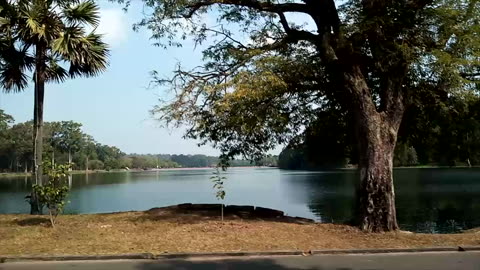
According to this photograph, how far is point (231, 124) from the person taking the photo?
1179cm

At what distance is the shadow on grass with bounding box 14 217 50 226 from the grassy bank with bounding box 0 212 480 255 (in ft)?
0.06

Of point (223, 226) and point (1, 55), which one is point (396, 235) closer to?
point (223, 226)

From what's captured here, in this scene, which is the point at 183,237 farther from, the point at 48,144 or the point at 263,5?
the point at 48,144

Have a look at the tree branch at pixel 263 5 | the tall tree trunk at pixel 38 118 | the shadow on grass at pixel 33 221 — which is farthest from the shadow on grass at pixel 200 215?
the tree branch at pixel 263 5

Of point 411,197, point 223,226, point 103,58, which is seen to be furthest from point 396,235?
point 411,197

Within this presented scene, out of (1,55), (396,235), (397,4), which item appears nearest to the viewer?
(396,235)

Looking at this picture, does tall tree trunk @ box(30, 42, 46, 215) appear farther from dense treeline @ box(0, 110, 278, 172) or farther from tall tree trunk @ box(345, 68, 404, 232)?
dense treeline @ box(0, 110, 278, 172)

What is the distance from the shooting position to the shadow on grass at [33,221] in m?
11.5

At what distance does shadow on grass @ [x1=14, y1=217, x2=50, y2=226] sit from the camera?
37.7 feet

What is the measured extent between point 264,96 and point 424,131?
7734 millimetres

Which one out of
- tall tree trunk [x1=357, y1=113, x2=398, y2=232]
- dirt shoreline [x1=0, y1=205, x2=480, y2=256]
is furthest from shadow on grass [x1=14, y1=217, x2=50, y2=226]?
tall tree trunk [x1=357, y1=113, x2=398, y2=232]

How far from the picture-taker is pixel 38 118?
46.6ft

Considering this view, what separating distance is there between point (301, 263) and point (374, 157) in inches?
168

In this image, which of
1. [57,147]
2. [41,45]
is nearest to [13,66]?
[41,45]
